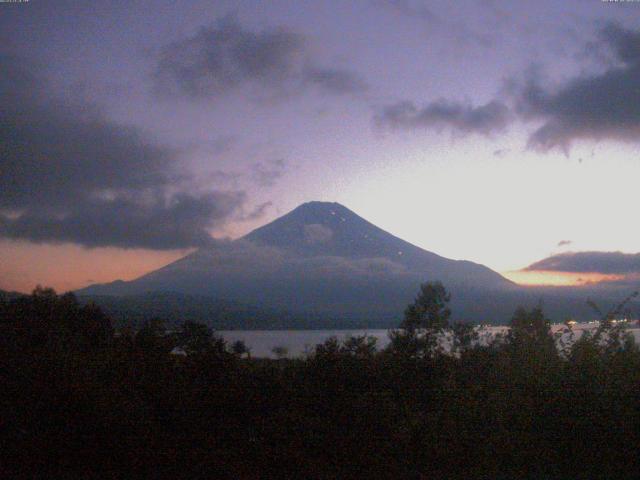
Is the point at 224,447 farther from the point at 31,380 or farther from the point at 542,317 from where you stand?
the point at 542,317

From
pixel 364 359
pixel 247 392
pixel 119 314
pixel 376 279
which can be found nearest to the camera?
pixel 247 392

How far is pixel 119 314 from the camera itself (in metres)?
13.7

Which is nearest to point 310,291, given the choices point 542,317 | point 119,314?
point 119,314

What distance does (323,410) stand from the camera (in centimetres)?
620

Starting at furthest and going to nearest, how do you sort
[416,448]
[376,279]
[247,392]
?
[376,279] < [247,392] < [416,448]

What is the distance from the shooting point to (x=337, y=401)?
6.27 m

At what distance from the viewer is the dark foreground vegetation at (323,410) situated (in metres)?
5.55

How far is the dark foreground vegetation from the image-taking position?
18.2 feet

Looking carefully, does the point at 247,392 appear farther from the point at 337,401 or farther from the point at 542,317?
the point at 542,317

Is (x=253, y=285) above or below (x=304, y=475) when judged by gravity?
above

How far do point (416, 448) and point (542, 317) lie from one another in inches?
135

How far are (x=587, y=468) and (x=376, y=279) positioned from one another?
1934 inches

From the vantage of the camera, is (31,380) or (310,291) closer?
(31,380)

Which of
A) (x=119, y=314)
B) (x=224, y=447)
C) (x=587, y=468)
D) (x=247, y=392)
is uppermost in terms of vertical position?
(x=119, y=314)
